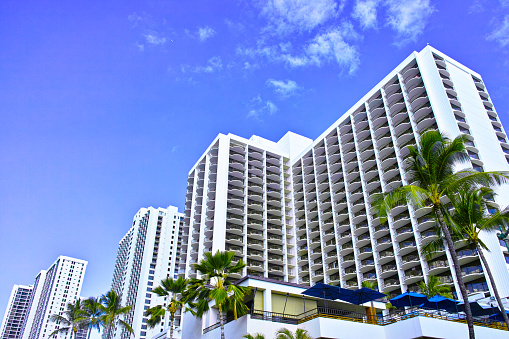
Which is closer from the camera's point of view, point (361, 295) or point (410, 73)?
point (361, 295)

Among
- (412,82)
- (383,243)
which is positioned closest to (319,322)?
(383,243)

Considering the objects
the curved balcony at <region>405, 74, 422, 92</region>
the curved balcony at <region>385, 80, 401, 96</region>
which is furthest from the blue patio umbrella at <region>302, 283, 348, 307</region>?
the curved balcony at <region>385, 80, 401, 96</region>

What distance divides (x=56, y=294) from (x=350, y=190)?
15666cm

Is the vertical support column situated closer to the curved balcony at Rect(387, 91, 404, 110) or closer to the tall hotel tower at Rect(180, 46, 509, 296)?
the tall hotel tower at Rect(180, 46, 509, 296)

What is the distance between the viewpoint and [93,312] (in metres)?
49.8

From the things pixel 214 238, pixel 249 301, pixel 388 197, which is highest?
pixel 214 238

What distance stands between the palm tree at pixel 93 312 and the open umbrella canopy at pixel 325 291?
2921cm

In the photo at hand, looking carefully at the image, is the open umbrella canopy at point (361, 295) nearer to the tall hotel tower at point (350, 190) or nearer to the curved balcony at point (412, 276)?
the tall hotel tower at point (350, 190)

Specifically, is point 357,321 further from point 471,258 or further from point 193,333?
point 471,258

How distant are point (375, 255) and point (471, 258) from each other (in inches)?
705

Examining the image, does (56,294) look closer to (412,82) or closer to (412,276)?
(412,276)

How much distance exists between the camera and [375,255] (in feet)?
234

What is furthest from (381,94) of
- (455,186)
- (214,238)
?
(455,186)

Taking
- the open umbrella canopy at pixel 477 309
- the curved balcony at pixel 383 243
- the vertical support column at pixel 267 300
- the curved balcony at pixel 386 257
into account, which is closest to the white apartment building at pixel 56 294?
the curved balcony at pixel 383 243
